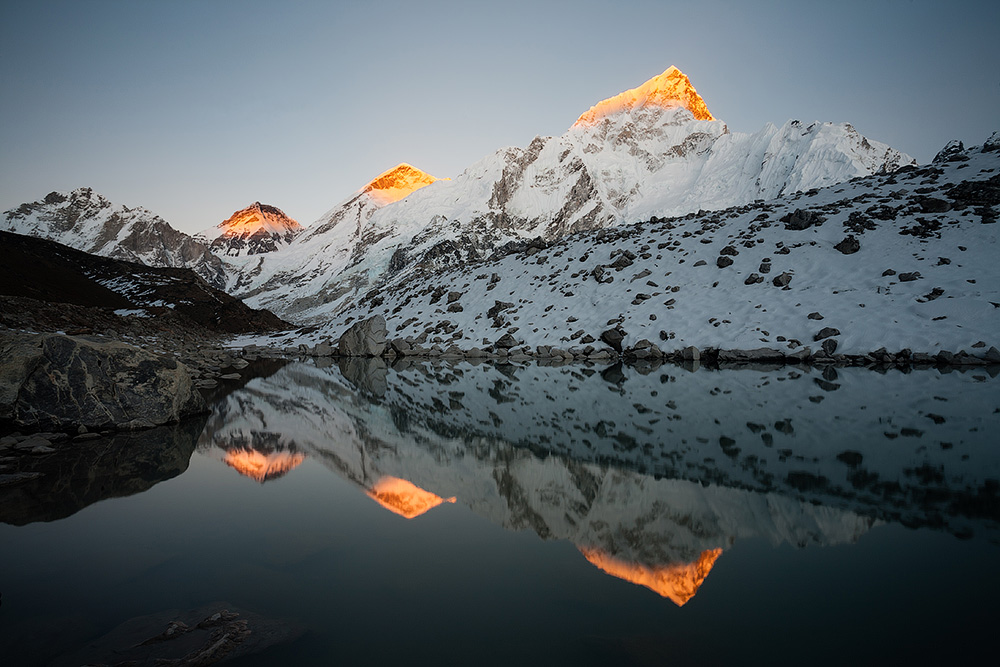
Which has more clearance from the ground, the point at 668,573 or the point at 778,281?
the point at 778,281

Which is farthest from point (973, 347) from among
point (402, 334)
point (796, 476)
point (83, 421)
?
point (402, 334)

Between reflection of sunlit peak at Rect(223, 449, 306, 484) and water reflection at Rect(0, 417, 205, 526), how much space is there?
76cm

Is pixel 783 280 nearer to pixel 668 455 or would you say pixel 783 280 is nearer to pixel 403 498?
pixel 668 455

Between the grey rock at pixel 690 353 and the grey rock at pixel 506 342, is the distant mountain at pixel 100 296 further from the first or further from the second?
the grey rock at pixel 690 353

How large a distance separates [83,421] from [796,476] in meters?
13.2

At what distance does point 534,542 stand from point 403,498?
225 cm

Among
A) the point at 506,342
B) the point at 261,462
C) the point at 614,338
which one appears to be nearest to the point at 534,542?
the point at 261,462

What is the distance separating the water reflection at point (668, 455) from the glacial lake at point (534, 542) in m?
0.06

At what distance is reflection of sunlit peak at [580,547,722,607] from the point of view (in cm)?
401

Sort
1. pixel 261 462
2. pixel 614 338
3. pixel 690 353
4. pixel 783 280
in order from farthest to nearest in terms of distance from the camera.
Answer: pixel 614 338 → pixel 783 280 → pixel 690 353 → pixel 261 462

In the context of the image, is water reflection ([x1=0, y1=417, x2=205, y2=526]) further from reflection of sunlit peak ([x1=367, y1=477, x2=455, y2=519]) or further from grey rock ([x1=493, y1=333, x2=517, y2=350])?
grey rock ([x1=493, y1=333, x2=517, y2=350])

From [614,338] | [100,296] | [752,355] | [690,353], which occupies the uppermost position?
[100,296]

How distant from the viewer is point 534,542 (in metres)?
5.07

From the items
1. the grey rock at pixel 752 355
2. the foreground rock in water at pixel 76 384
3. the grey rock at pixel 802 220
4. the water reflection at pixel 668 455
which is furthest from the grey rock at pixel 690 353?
the foreground rock in water at pixel 76 384
